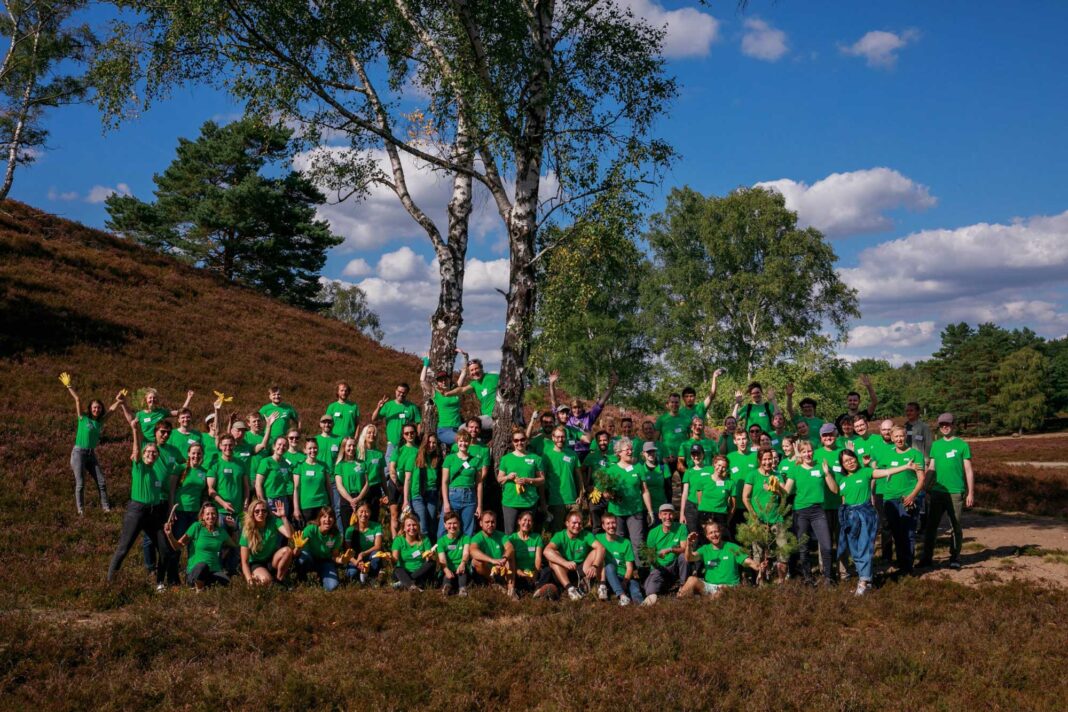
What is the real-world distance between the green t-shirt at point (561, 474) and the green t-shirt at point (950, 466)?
18.0 feet

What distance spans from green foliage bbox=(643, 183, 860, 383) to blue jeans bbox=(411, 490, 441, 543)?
30.6m

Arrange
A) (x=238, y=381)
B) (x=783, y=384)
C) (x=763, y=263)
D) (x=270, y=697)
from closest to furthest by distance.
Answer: (x=270, y=697) → (x=238, y=381) → (x=783, y=384) → (x=763, y=263)

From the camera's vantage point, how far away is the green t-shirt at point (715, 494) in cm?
1136

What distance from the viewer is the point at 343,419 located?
536 inches

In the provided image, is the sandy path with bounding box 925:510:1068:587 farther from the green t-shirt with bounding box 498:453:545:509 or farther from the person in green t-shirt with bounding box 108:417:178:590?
the person in green t-shirt with bounding box 108:417:178:590

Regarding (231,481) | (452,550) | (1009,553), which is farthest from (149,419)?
(1009,553)

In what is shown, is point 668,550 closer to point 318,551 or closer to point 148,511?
point 318,551

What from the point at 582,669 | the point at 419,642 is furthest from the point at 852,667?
the point at 419,642

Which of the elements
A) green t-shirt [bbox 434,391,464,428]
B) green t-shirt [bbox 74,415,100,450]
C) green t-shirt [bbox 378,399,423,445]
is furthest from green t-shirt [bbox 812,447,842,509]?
green t-shirt [bbox 74,415,100,450]

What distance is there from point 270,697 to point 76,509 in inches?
357

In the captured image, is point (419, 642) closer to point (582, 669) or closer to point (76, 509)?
point (582, 669)

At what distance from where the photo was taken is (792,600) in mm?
9805

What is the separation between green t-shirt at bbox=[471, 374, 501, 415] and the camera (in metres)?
13.8

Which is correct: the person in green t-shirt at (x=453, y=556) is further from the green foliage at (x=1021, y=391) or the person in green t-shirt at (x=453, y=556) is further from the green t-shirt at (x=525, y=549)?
the green foliage at (x=1021, y=391)
